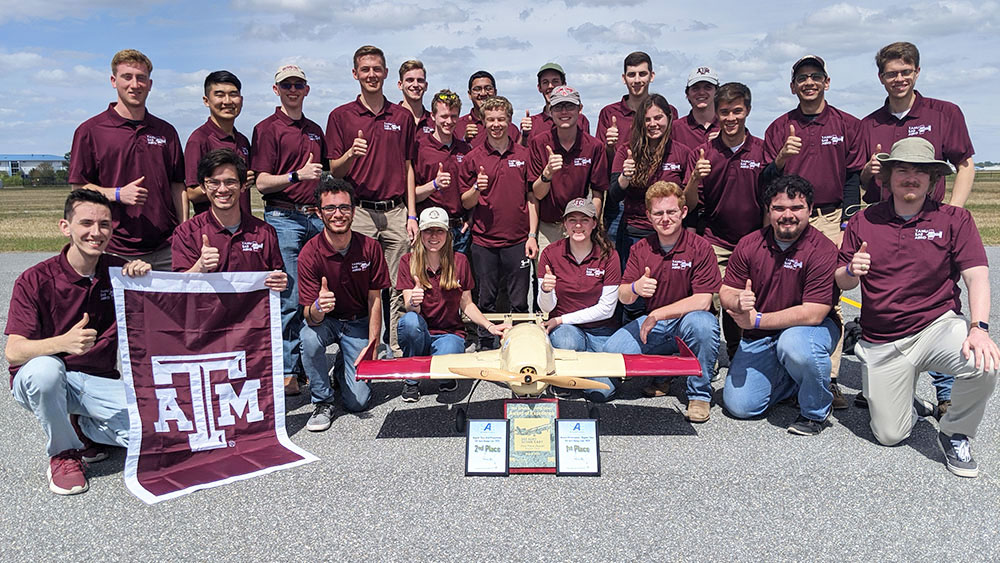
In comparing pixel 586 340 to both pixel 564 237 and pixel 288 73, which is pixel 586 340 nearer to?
pixel 564 237

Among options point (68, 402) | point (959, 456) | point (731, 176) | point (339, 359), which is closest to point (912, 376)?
point (959, 456)

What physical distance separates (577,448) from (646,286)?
5.98 feet

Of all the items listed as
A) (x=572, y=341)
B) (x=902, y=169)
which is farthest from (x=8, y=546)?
(x=902, y=169)

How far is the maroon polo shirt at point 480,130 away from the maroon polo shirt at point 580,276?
1.98 meters

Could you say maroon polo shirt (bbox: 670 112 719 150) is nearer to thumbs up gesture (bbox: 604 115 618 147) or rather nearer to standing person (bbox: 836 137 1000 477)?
thumbs up gesture (bbox: 604 115 618 147)

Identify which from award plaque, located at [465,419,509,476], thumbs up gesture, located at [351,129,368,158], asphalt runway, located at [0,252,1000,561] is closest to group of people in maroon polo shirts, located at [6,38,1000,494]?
thumbs up gesture, located at [351,129,368,158]

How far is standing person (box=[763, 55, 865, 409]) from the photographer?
6656 mm

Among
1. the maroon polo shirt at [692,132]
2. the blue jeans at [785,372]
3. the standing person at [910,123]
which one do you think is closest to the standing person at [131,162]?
the maroon polo shirt at [692,132]

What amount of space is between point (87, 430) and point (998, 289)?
14246mm

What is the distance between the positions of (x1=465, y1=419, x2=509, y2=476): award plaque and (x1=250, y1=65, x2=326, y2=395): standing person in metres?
2.67

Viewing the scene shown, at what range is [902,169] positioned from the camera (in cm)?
520

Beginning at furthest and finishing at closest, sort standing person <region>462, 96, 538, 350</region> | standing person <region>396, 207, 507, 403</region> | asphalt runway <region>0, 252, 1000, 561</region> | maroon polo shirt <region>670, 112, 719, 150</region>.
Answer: maroon polo shirt <region>670, 112, 719, 150</region> < standing person <region>462, 96, 538, 350</region> < standing person <region>396, 207, 507, 403</region> < asphalt runway <region>0, 252, 1000, 561</region>

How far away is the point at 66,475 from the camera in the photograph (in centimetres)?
468

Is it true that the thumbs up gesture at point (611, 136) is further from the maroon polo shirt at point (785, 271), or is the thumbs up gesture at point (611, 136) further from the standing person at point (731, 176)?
the maroon polo shirt at point (785, 271)
